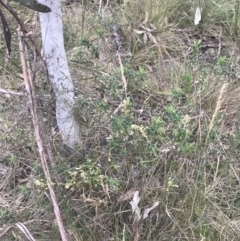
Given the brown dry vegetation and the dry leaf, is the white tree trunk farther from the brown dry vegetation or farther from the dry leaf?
the dry leaf

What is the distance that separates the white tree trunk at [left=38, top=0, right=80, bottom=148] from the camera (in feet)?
5.75

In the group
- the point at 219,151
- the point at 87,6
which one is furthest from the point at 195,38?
the point at 219,151

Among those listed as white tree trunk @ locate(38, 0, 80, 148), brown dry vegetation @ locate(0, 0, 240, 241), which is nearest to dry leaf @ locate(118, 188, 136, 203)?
brown dry vegetation @ locate(0, 0, 240, 241)

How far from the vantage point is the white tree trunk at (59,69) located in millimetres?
1752

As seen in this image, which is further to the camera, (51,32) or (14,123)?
(14,123)

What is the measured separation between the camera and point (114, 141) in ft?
5.66

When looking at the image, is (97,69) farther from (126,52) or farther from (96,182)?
(96,182)

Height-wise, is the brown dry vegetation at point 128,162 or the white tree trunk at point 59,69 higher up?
the white tree trunk at point 59,69

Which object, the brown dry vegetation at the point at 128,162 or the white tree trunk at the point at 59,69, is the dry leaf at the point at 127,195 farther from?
the white tree trunk at the point at 59,69

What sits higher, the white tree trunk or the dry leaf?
the white tree trunk

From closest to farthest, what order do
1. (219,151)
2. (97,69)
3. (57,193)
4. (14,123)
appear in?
(57,193) < (219,151) < (14,123) < (97,69)

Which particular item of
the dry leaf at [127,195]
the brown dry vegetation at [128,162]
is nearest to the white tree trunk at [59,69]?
the brown dry vegetation at [128,162]

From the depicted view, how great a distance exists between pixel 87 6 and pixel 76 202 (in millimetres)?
1667

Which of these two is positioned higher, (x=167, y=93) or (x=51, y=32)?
(x=51, y=32)
